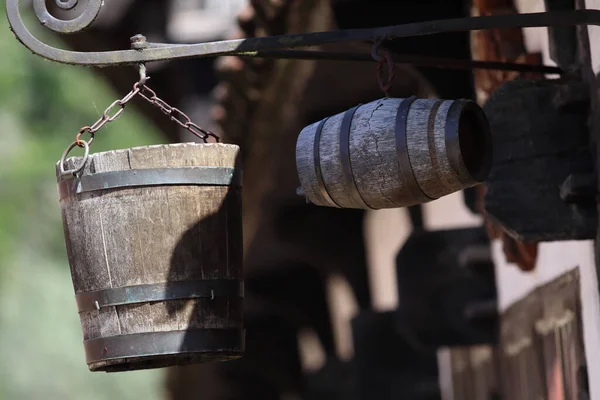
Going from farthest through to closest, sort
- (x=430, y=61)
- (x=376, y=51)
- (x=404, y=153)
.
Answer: (x=430, y=61) → (x=376, y=51) → (x=404, y=153)

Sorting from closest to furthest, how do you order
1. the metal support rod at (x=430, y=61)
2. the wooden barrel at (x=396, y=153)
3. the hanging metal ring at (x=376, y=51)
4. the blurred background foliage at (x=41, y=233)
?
the wooden barrel at (x=396, y=153)
the hanging metal ring at (x=376, y=51)
the metal support rod at (x=430, y=61)
the blurred background foliage at (x=41, y=233)

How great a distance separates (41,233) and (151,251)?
765 inches

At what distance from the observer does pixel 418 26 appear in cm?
294

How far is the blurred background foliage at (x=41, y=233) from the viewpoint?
20.7 metres

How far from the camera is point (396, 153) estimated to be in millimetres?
2850

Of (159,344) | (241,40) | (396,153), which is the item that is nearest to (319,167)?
(396,153)

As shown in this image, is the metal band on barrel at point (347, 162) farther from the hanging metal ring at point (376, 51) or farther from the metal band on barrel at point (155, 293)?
the metal band on barrel at point (155, 293)

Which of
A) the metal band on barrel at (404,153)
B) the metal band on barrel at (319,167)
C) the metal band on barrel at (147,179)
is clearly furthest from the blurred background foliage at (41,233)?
the metal band on barrel at (404,153)

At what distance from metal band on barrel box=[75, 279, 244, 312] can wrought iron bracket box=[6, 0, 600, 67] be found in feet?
1.67

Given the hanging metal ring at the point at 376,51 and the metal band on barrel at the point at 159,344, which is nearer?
the hanging metal ring at the point at 376,51

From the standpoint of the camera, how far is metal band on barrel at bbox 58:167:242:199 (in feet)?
10.4

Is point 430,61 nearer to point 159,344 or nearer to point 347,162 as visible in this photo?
point 347,162

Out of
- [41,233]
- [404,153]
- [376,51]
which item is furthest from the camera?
[41,233]

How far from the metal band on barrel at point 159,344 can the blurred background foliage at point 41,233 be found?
16308mm
